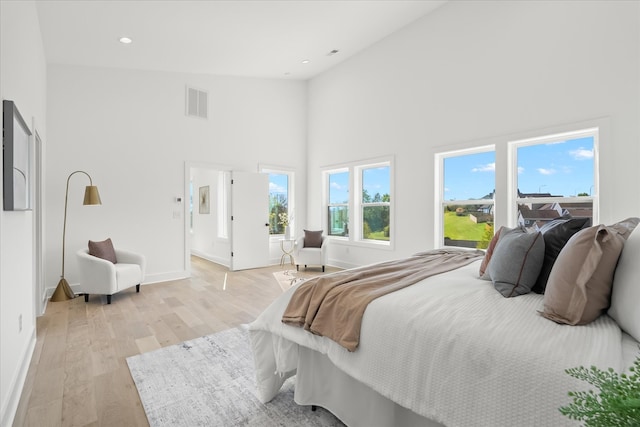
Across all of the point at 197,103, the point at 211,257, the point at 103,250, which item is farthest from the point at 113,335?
the point at 211,257

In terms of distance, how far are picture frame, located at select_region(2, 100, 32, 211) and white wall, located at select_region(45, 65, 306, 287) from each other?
2.60 meters

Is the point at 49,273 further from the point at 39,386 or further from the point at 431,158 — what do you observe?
the point at 431,158

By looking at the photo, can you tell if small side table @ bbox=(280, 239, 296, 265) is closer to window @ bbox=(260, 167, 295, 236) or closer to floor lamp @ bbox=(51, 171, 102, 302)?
window @ bbox=(260, 167, 295, 236)

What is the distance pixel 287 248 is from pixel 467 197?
12.4ft

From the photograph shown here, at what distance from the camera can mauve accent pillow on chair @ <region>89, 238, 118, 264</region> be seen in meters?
4.30

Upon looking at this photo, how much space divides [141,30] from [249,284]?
3707mm

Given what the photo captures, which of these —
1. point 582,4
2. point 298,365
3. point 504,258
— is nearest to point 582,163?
point 582,4

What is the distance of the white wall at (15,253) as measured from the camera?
1.88m

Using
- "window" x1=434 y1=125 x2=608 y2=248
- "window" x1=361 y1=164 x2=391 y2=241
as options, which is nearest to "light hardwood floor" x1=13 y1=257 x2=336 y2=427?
"window" x1=361 y1=164 x2=391 y2=241

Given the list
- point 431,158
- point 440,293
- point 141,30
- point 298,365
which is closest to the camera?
point 440,293

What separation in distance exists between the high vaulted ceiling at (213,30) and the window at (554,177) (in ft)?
8.24

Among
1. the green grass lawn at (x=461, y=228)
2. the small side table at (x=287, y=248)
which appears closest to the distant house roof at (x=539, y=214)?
the green grass lawn at (x=461, y=228)

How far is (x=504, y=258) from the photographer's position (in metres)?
1.80

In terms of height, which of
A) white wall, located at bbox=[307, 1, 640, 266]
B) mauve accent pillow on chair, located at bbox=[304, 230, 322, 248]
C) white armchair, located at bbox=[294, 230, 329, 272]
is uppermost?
white wall, located at bbox=[307, 1, 640, 266]
